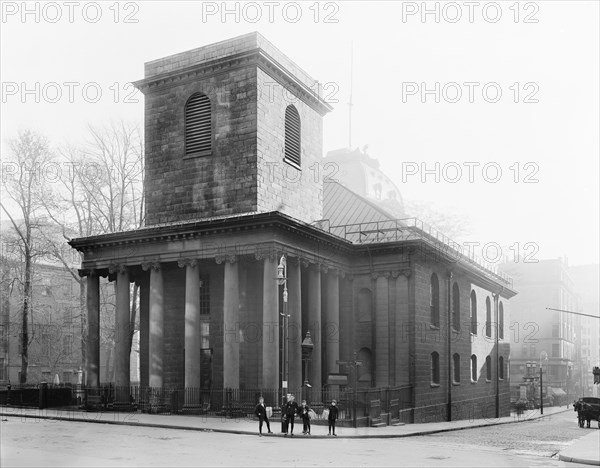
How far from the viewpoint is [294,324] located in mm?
34281

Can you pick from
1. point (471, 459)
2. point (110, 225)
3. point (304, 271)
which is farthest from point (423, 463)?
point (110, 225)

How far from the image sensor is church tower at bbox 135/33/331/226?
35.4 meters

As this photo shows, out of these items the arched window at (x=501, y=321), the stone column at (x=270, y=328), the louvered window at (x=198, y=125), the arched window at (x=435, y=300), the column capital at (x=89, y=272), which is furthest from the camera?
the arched window at (x=501, y=321)

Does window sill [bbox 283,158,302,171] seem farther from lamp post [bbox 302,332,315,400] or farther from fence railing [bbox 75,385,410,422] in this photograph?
fence railing [bbox 75,385,410,422]

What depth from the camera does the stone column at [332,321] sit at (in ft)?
125

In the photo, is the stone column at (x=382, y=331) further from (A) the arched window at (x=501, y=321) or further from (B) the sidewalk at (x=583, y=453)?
(A) the arched window at (x=501, y=321)

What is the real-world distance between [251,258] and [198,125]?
7.82 metres

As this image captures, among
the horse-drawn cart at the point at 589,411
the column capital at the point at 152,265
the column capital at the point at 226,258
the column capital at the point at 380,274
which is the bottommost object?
the horse-drawn cart at the point at 589,411

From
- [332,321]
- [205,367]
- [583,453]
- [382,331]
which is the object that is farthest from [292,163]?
[583,453]

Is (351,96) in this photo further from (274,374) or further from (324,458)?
(324,458)

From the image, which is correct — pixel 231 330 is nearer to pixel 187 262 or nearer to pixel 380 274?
pixel 187 262

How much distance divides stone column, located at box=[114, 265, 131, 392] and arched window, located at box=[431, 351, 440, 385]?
16.5 meters

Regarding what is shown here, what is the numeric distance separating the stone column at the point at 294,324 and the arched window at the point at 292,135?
6.43 metres

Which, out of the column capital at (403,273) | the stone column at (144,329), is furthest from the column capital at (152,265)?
the column capital at (403,273)
